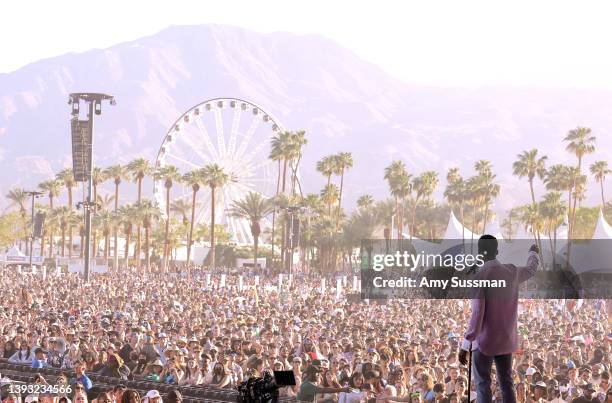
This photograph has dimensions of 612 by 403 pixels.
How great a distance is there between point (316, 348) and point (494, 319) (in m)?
9.82

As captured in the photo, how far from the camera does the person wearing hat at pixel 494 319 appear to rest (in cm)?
700

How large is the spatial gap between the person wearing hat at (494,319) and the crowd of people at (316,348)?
137 inches

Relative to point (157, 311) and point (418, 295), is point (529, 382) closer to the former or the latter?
point (157, 311)

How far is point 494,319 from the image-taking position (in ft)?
23.0

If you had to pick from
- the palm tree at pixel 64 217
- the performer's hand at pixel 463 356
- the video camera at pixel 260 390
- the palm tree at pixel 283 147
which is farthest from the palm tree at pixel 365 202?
the video camera at pixel 260 390

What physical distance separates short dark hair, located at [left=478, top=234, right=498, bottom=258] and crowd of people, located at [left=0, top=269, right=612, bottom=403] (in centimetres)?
378

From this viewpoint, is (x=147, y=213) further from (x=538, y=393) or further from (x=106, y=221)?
(x=538, y=393)

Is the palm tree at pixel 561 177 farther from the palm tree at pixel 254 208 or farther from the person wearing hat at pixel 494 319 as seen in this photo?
the person wearing hat at pixel 494 319

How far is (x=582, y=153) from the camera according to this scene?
79.8 m

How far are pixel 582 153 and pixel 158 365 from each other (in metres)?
69.5

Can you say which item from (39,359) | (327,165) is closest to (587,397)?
(39,359)

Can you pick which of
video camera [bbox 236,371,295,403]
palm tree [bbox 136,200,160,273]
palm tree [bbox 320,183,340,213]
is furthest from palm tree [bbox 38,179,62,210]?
video camera [bbox 236,371,295,403]

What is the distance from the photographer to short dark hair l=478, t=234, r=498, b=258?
7004 mm

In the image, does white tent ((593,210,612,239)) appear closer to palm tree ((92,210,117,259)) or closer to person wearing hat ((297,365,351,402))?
person wearing hat ((297,365,351,402))
